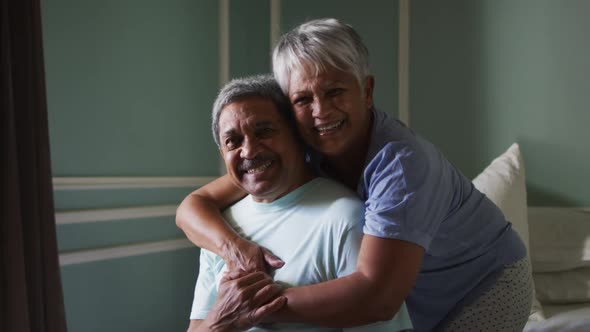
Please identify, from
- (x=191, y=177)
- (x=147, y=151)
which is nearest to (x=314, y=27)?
(x=147, y=151)

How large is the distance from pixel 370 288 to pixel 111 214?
130 cm

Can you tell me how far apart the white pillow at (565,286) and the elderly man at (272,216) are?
4.05 ft

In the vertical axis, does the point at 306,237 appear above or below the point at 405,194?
below

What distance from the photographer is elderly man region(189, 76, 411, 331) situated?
1.23 meters

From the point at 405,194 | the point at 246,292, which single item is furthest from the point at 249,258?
the point at 405,194

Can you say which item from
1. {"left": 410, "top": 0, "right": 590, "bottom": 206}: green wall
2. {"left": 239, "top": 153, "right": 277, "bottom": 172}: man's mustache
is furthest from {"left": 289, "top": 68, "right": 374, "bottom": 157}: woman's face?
{"left": 410, "top": 0, "right": 590, "bottom": 206}: green wall

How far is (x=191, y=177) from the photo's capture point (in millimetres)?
2510

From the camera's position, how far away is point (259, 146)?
136 centimetres

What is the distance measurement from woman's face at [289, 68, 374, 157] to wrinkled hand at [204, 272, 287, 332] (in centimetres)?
34

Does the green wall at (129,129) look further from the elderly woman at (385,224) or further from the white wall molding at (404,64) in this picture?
the white wall molding at (404,64)

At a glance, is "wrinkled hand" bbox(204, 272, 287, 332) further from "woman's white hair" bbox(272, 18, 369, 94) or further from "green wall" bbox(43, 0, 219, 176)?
"green wall" bbox(43, 0, 219, 176)

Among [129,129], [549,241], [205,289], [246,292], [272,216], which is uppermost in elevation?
[129,129]

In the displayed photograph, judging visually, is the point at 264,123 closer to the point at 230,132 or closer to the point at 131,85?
the point at 230,132

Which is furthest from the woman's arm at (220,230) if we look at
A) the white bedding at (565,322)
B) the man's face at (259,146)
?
the white bedding at (565,322)
